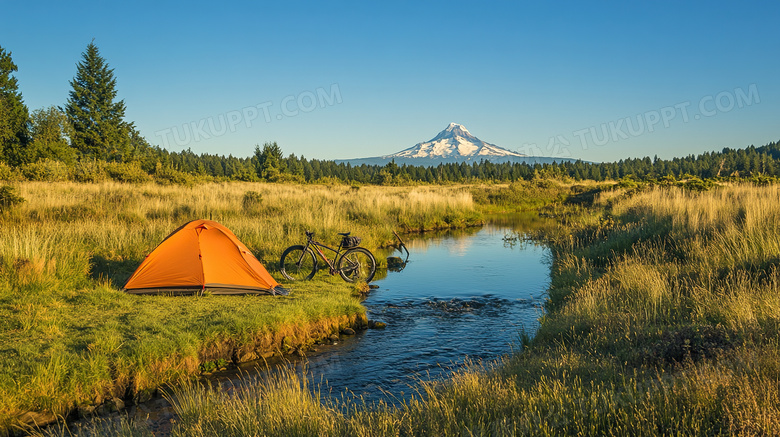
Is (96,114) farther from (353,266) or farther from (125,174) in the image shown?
(353,266)

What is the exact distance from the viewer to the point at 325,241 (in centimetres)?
1556

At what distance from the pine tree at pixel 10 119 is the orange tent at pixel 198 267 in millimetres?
37248

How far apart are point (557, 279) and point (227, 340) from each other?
7.32 m

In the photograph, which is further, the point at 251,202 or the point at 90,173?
the point at 90,173

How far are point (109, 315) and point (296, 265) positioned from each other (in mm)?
4814

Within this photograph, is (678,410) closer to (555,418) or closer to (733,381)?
(733,381)

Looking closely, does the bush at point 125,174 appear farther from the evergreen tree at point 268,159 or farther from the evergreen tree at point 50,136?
the evergreen tree at point 268,159

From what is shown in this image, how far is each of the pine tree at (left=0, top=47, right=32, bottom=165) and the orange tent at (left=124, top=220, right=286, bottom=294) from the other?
3725 cm

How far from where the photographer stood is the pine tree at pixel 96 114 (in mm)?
48688

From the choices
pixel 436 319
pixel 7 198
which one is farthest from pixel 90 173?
pixel 436 319

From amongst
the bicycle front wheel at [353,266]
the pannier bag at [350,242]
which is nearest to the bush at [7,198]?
the bicycle front wheel at [353,266]


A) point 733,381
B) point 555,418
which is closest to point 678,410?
point 733,381

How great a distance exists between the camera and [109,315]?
7.90 meters

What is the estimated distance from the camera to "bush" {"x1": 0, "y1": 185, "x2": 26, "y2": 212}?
1420 cm
